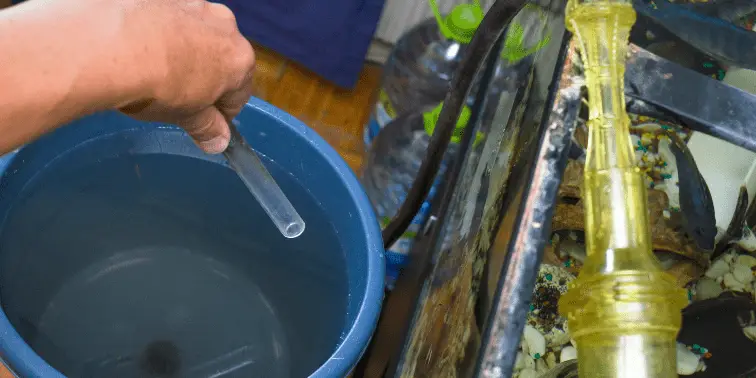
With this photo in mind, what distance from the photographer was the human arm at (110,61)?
14.8 inches

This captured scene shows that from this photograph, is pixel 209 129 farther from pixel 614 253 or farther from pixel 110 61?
pixel 614 253

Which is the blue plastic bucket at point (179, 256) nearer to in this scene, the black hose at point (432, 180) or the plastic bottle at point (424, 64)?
the black hose at point (432, 180)

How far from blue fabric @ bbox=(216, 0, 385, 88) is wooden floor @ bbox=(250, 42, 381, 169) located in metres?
0.04

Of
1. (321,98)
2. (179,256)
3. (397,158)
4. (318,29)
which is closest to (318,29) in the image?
(318,29)

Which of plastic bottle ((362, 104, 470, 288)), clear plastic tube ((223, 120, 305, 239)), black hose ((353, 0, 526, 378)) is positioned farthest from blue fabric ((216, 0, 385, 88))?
clear plastic tube ((223, 120, 305, 239))

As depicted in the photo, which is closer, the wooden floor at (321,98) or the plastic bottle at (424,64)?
the plastic bottle at (424,64)

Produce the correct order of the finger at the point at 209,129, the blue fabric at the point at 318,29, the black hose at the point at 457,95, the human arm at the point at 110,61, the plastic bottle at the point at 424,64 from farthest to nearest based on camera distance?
1. the blue fabric at the point at 318,29
2. the plastic bottle at the point at 424,64
3. the black hose at the point at 457,95
4. the finger at the point at 209,129
5. the human arm at the point at 110,61

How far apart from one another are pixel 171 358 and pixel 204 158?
262mm

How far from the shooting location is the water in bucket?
702 mm

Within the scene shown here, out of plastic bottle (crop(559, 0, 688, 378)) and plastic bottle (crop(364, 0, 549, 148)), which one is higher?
plastic bottle (crop(364, 0, 549, 148))

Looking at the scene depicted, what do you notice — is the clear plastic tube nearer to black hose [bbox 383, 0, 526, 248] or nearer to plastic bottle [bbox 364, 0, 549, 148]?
black hose [bbox 383, 0, 526, 248]

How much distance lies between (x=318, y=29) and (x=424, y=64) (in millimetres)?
239

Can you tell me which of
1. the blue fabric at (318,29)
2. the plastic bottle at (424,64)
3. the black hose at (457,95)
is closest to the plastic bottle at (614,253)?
the black hose at (457,95)

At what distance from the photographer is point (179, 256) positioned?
853 mm
